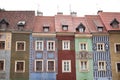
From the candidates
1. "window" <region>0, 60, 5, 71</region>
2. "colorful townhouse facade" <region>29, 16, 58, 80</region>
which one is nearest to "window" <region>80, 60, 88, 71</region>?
"colorful townhouse facade" <region>29, 16, 58, 80</region>

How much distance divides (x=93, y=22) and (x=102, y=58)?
6.36 meters

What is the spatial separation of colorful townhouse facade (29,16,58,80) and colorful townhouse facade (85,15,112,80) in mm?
5387

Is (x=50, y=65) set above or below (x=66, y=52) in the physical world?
below

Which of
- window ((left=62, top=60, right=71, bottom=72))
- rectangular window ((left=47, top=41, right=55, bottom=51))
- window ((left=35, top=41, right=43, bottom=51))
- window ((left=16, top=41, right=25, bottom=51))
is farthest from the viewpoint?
rectangular window ((left=47, top=41, right=55, bottom=51))

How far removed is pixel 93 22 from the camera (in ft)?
135

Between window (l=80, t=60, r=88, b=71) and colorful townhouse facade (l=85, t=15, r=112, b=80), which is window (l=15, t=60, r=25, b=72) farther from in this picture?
colorful townhouse facade (l=85, t=15, r=112, b=80)

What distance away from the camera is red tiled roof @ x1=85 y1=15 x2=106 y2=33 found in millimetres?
39375

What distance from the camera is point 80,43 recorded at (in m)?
37.7

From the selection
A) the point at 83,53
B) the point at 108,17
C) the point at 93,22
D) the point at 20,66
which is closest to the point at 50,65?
the point at 20,66

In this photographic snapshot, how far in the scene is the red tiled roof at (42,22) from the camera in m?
38.6

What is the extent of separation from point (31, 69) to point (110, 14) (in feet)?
51.4

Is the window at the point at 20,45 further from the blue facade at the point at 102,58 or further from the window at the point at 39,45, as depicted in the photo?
the blue facade at the point at 102,58

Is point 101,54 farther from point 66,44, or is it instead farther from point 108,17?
point 108,17

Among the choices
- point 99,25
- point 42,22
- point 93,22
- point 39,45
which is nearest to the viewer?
point 39,45
